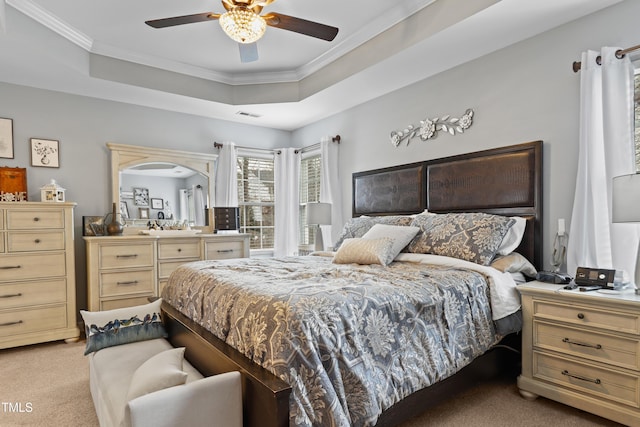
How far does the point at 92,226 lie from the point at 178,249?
914mm

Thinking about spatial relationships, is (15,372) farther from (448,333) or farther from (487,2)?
(487,2)

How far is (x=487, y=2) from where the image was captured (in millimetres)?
2447

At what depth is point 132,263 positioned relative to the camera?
3779mm

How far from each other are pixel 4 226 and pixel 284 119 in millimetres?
3254

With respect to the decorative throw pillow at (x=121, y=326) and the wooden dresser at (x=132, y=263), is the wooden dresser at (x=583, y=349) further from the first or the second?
the wooden dresser at (x=132, y=263)

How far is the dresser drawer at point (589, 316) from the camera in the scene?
6.23 ft

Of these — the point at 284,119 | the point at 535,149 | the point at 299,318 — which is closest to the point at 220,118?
the point at 284,119

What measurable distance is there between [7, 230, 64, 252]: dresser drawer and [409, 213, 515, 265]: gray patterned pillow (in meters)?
3.22

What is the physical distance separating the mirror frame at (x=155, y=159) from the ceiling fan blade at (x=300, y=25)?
2.57 m

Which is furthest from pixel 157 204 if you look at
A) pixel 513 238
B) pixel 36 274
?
pixel 513 238

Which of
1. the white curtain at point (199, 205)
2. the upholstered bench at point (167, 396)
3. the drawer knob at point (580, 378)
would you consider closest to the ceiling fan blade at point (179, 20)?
the upholstered bench at point (167, 396)

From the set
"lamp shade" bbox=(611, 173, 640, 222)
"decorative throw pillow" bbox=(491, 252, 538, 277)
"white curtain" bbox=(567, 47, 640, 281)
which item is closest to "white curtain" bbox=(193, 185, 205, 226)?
"decorative throw pillow" bbox=(491, 252, 538, 277)

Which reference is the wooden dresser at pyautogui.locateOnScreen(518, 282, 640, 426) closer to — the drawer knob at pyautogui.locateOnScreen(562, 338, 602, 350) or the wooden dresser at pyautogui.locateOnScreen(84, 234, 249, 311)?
the drawer knob at pyautogui.locateOnScreen(562, 338, 602, 350)

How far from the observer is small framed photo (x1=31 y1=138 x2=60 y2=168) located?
3.73 m
